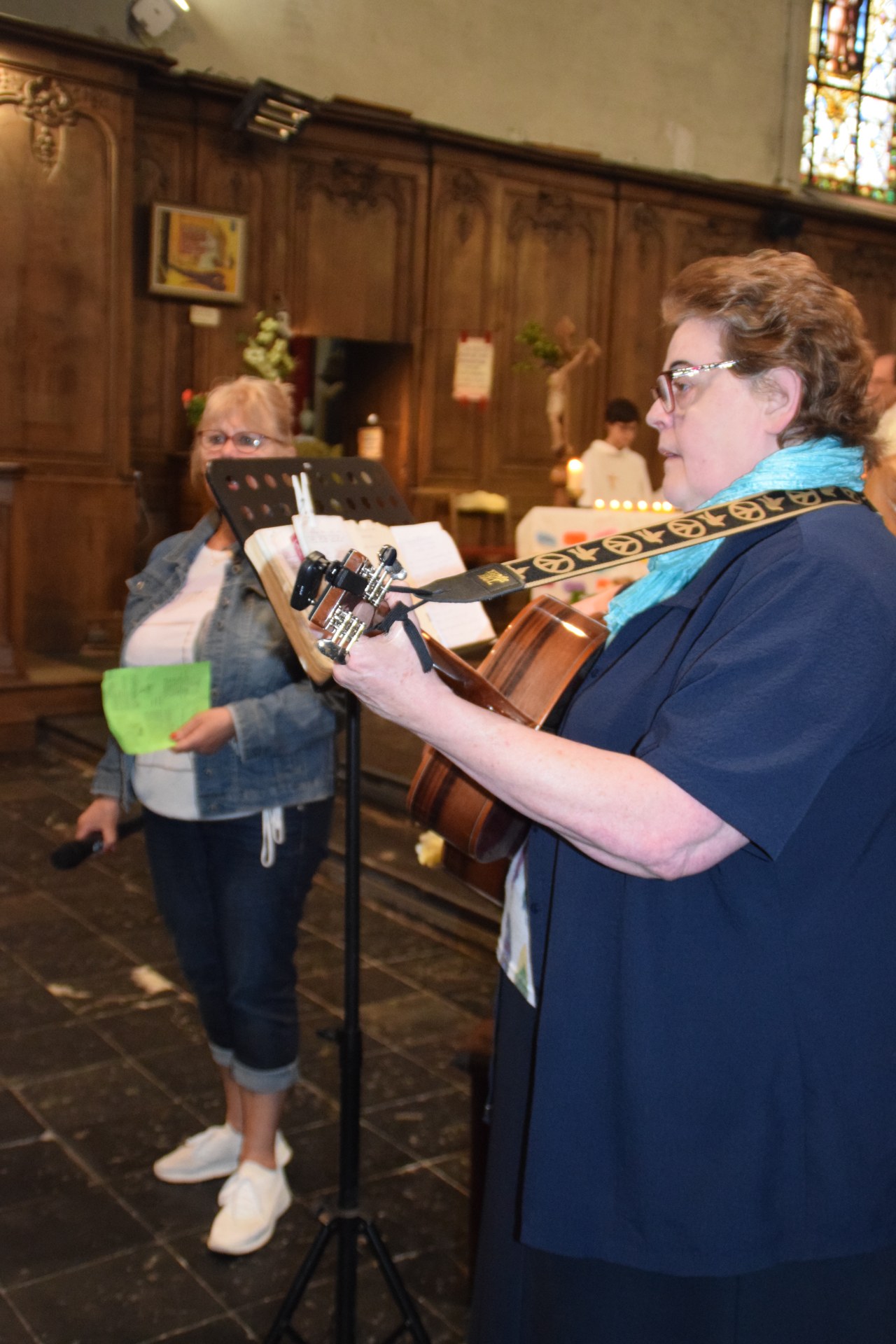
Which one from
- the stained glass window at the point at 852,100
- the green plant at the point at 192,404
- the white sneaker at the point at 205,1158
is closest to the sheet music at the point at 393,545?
the white sneaker at the point at 205,1158

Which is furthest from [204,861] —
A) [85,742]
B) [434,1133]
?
[85,742]

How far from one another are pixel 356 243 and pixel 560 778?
9.38 meters

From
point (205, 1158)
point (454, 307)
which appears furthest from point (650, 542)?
point (454, 307)

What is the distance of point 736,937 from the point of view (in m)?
1.27

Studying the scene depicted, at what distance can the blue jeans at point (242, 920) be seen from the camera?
98.7 inches

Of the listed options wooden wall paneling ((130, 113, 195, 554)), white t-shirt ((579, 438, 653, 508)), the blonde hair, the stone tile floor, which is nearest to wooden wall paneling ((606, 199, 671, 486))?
white t-shirt ((579, 438, 653, 508))

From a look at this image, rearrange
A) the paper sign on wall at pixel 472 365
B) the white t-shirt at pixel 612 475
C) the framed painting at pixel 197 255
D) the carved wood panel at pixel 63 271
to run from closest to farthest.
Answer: the white t-shirt at pixel 612 475 < the carved wood panel at pixel 63 271 < the framed painting at pixel 197 255 < the paper sign on wall at pixel 472 365

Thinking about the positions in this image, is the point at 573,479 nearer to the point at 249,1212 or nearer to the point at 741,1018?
the point at 249,1212

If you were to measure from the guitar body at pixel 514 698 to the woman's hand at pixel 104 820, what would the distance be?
38.4 inches

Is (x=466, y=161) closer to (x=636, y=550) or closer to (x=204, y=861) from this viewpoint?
(x=204, y=861)

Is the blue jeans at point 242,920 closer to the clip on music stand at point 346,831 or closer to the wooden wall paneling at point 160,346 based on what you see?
the clip on music stand at point 346,831

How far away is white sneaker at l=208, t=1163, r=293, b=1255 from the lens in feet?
8.41

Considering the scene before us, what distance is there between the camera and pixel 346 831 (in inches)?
73.8

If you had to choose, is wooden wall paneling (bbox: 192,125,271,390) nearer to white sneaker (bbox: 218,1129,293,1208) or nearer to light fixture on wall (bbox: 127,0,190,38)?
light fixture on wall (bbox: 127,0,190,38)
